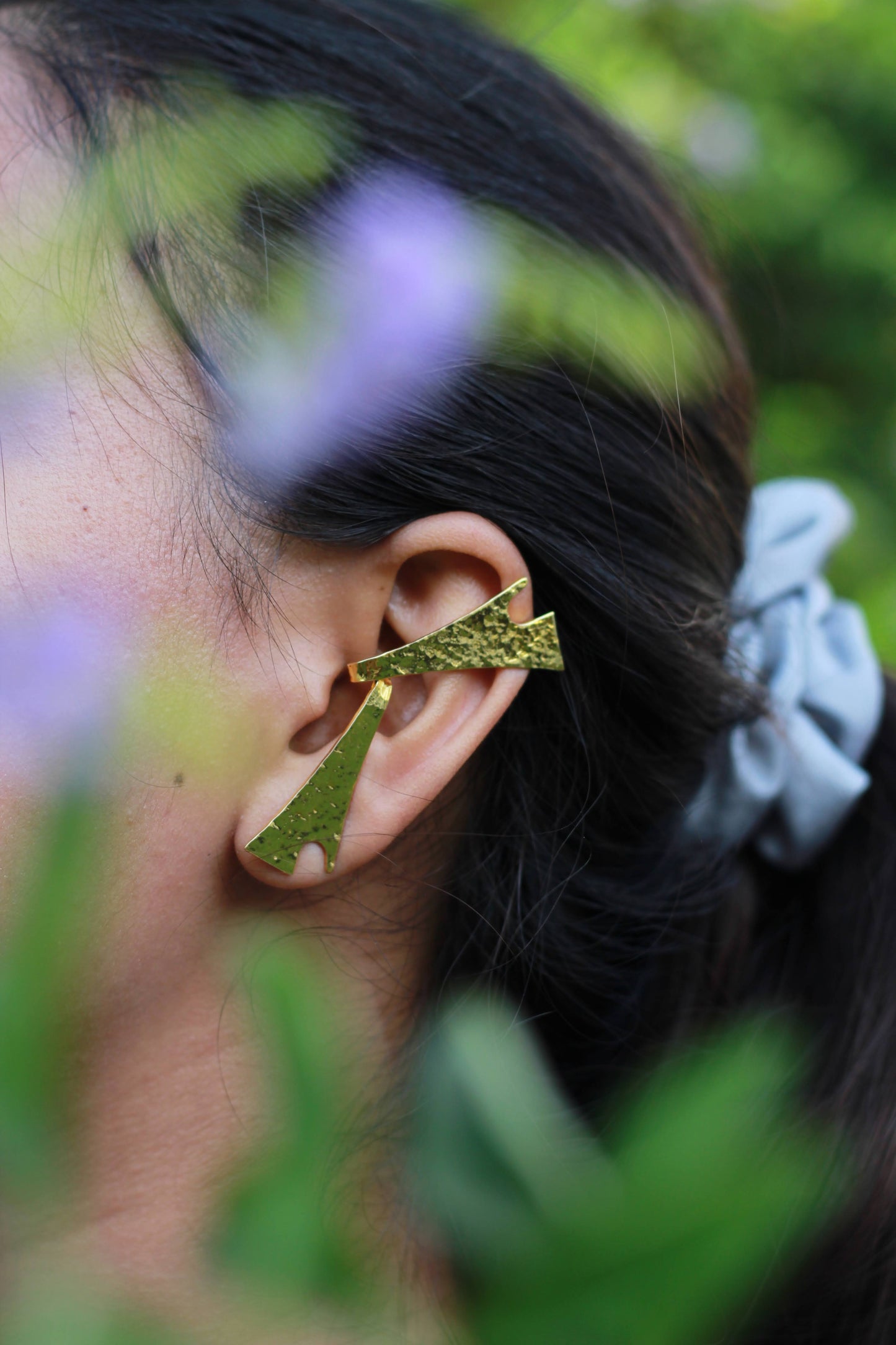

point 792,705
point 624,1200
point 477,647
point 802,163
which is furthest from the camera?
point 802,163

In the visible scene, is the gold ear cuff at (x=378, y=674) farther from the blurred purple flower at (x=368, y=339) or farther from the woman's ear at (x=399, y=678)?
the blurred purple flower at (x=368, y=339)

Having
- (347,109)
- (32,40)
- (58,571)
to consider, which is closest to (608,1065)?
(58,571)


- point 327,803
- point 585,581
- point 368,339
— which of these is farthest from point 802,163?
point 327,803

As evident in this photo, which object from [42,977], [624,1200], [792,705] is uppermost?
[42,977]

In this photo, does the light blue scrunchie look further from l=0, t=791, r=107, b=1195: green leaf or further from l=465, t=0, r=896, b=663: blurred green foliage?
l=0, t=791, r=107, b=1195: green leaf

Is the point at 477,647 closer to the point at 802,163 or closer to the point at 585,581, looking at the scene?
the point at 585,581

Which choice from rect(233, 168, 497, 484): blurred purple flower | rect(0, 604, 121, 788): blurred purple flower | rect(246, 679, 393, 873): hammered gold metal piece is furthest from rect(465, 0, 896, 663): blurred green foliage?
rect(0, 604, 121, 788): blurred purple flower

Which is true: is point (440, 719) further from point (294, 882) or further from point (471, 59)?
point (471, 59)
